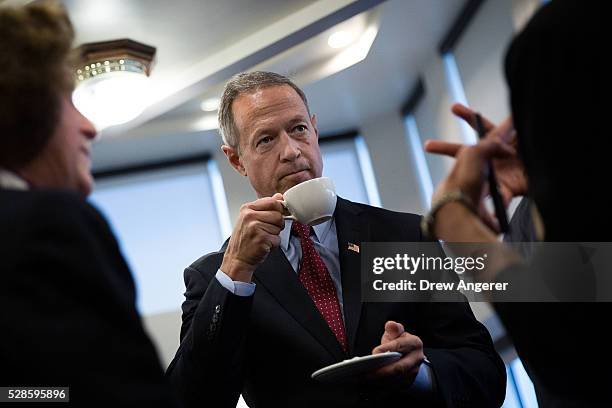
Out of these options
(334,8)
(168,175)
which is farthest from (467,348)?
(168,175)

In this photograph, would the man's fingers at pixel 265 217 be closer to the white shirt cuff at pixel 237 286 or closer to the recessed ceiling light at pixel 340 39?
the white shirt cuff at pixel 237 286


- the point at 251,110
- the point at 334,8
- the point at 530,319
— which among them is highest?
the point at 334,8

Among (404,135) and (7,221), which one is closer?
(7,221)

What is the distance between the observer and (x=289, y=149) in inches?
74.8

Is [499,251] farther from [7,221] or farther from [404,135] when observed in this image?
[404,135]

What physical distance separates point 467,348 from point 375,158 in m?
4.49

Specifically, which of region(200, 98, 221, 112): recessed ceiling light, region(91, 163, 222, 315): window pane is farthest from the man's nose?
region(91, 163, 222, 315): window pane

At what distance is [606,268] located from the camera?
3.29 feet

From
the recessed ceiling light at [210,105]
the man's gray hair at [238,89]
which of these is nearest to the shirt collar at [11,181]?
the man's gray hair at [238,89]

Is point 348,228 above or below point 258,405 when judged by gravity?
above

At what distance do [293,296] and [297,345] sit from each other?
12cm

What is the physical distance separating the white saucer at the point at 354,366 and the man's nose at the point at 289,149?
0.70m

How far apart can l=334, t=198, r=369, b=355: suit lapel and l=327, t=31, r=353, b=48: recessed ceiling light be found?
3.14 metres

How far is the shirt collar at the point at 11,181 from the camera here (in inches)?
35.5
